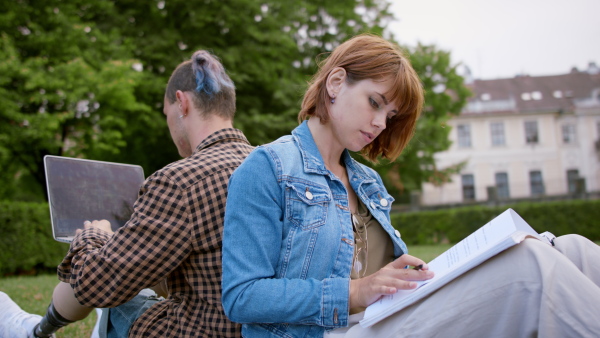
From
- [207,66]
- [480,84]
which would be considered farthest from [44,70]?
[480,84]

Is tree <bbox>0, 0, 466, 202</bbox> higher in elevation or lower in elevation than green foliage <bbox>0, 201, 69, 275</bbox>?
higher

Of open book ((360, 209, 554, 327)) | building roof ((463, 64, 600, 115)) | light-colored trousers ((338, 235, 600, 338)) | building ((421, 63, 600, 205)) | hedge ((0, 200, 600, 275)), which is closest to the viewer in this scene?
light-colored trousers ((338, 235, 600, 338))

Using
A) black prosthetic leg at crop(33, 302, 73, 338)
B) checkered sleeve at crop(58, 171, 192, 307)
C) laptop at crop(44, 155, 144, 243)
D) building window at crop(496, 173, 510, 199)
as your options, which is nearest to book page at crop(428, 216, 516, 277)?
checkered sleeve at crop(58, 171, 192, 307)

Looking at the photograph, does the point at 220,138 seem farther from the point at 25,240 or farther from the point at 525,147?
the point at 525,147

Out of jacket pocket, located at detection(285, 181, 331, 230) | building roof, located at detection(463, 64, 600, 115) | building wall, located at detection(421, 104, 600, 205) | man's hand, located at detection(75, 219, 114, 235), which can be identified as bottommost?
building wall, located at detection(421, 104, 600, 205)

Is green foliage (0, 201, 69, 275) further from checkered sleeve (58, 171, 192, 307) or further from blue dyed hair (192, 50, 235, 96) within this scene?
checkered sleeve (58, 171, 192, 307)

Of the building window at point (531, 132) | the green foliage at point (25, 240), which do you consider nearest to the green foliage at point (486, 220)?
the green foliage at point (25, 240)

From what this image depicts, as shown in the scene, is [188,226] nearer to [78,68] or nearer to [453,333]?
[453,333]

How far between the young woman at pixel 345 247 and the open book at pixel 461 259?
0.10 feet

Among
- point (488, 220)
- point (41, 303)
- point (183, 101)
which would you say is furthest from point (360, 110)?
point (488, 220)

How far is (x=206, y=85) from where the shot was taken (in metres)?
2.56

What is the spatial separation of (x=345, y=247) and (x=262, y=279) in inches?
12.7

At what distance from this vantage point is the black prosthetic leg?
2568mm

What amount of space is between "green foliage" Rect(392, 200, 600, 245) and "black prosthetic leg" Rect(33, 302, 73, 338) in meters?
19.5
